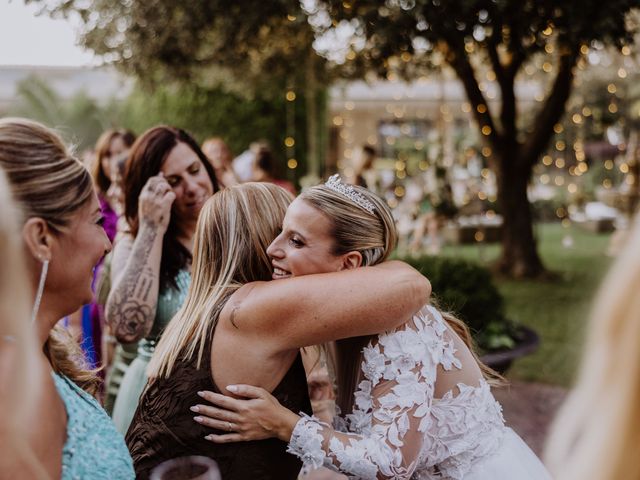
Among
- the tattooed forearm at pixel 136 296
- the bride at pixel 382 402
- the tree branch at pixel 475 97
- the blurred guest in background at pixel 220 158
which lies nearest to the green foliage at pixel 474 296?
the blurred guest in background at pixel 220 158

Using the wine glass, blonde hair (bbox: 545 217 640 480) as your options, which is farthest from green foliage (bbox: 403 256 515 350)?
blonde hair (bbox: 545 217 640 480)

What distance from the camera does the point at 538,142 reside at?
10.5 meters

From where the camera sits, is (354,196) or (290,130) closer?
(354,196)

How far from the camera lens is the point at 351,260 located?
7.20 feet

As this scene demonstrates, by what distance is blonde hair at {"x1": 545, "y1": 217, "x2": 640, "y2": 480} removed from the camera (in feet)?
3.03

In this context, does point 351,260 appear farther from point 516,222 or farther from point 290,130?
point 290,130

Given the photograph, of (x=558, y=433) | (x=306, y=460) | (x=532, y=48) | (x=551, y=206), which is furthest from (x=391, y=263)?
(x=551, y=206)

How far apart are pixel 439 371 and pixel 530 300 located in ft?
26.3

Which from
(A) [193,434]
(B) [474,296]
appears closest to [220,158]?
(B) [474,296]

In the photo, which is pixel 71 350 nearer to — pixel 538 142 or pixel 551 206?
pixel 538 142

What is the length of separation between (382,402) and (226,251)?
2.11ft

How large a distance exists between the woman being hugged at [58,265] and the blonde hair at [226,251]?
44 centimetres

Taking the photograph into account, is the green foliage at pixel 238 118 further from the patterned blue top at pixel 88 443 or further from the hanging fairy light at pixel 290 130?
Answer: the patterned blue top at pixel 88 443

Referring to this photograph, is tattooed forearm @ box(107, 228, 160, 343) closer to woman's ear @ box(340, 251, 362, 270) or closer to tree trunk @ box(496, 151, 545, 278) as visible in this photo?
woman's ear @ box(340, 251, 362, 270)
